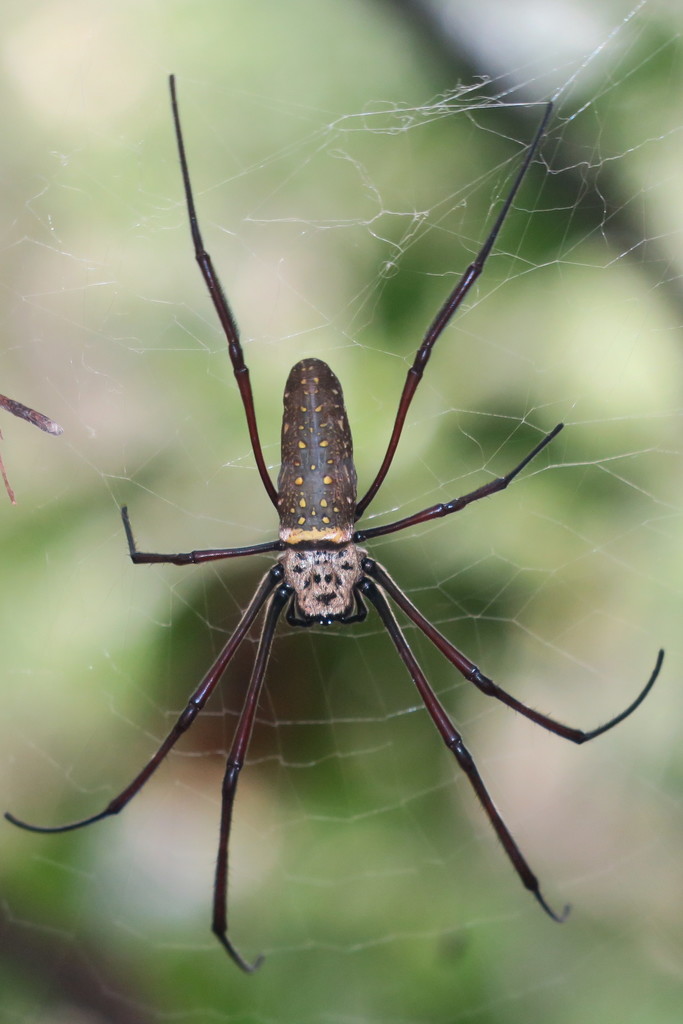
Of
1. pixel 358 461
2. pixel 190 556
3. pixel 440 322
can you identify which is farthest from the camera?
pixel 358 461

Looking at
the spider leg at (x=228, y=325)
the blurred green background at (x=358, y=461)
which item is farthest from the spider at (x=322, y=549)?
the blurred green background at (x=358, y=461)

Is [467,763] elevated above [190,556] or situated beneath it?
situated beneath

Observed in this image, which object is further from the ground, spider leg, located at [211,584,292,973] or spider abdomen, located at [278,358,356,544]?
spider abdomen, located at [278,358,356,544]

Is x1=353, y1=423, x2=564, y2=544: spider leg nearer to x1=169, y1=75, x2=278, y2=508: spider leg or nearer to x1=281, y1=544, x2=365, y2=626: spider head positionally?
x1=281, y1=544, x2=365, y2=626: spider head

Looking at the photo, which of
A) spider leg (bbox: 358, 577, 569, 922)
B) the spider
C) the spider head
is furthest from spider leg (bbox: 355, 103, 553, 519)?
spider leg (bbox: 358, 577, 569, 922)

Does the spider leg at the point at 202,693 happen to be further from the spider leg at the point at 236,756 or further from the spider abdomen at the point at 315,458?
the spider abdomen at the point at 315,458

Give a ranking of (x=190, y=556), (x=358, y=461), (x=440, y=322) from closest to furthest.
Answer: (x=440, y=322), (x=190, y=556), (x=358, y=461)

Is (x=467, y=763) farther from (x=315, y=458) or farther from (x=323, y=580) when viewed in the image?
(x=315, y=458)

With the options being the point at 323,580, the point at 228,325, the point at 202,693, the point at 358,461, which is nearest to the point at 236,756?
the point at 202,693
